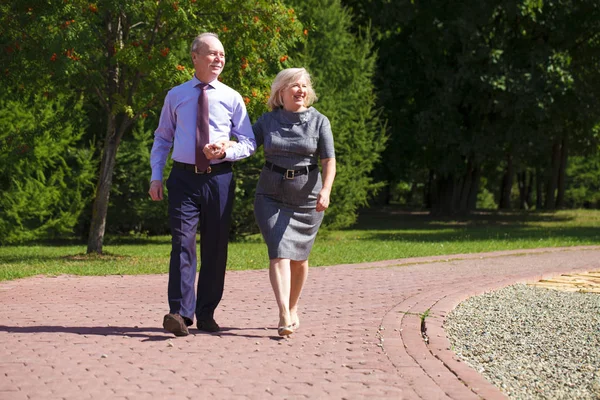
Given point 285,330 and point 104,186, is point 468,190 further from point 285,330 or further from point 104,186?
point 285,330

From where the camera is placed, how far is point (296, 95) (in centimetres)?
705

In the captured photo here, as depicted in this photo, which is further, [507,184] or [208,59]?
[507,184]

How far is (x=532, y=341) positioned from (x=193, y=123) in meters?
3.02

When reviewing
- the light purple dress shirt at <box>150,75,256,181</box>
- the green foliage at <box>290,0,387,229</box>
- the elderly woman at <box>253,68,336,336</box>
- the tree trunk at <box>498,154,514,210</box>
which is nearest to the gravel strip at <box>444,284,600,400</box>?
the elderly woman at <box>253,68,336,336</box>

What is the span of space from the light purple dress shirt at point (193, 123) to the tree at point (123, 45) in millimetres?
7040

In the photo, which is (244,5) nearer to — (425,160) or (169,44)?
(169,44)

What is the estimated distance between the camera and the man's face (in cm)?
693

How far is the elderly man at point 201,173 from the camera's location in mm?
6934

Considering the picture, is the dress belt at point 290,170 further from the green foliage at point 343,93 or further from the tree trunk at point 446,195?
the tree trunk at point 446,195

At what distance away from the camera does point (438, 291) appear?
1016 centimetres

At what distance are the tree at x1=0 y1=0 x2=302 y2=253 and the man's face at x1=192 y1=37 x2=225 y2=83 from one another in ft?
23.6

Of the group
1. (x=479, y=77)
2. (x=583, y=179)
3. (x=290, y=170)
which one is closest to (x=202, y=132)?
(x=290, y=170)

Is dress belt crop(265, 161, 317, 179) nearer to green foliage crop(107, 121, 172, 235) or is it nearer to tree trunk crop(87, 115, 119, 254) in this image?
tree trunk crop(87, 115, 119, 254)

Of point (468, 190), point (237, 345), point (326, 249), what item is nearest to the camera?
point (237, 345)
